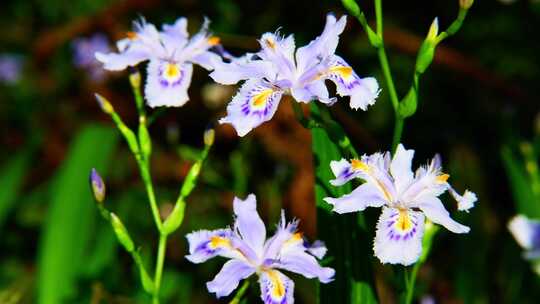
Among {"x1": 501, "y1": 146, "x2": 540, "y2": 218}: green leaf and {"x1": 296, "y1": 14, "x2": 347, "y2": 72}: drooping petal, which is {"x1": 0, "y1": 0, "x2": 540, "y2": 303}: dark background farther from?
Answer: {"x1": 296, "y1": 14, "x2": 347, "y2": 72}: drooping petal

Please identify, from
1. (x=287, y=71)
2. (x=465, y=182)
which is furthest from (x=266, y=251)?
(x=465, y=182)

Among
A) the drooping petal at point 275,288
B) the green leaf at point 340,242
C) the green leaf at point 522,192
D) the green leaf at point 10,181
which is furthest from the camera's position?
the green leaf at point 10,181

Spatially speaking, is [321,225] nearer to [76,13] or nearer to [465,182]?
[465,182]

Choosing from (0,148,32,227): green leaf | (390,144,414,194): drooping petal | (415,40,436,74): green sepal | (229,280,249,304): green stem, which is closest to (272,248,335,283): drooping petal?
(229,280,249,304): green stem

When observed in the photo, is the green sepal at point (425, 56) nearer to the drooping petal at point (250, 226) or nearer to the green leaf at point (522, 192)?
the drooping petal at point (250, 226)

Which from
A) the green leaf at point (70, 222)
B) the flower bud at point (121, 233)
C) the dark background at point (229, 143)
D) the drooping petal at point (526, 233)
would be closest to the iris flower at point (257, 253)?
the flower bud at point (121, 233)

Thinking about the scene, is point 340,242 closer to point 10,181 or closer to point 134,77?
point 134,77
